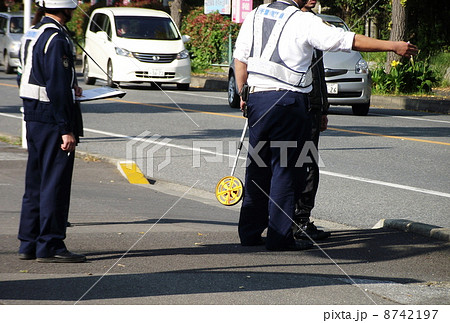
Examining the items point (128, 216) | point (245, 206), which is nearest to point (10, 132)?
point (128, 216)

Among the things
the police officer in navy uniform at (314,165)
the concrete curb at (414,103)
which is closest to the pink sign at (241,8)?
the concrete curb at (414,103)

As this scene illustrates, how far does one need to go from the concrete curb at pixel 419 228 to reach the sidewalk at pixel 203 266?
51 millimetres

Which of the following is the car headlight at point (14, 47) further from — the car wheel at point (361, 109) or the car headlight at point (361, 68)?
the car wheel at point (361, 109)

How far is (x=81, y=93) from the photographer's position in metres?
5.51

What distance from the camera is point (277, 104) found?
561 cm

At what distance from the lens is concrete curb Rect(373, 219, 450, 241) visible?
6.21 m

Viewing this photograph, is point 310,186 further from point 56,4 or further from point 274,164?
point 56,4

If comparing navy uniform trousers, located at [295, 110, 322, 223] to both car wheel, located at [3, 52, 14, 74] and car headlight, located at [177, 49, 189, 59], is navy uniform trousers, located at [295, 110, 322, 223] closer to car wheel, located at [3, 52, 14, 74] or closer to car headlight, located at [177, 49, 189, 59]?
car headlight, located at [177, 49, 189, 59]

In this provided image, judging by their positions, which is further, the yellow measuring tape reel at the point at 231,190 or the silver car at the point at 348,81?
the silver car at the point at 348,81

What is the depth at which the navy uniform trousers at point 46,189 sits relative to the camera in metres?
5.30

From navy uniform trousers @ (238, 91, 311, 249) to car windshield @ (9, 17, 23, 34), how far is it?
23.2 m

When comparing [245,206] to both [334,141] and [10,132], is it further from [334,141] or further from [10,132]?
[10,132]

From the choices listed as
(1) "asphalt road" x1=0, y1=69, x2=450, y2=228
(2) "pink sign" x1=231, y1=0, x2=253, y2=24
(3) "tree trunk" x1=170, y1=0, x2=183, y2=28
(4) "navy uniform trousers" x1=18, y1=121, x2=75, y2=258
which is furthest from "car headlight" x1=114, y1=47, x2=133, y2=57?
(4) "navy uniform trousers" x1=18, y1=121, x2=75, y2=258

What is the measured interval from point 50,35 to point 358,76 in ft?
40.0
